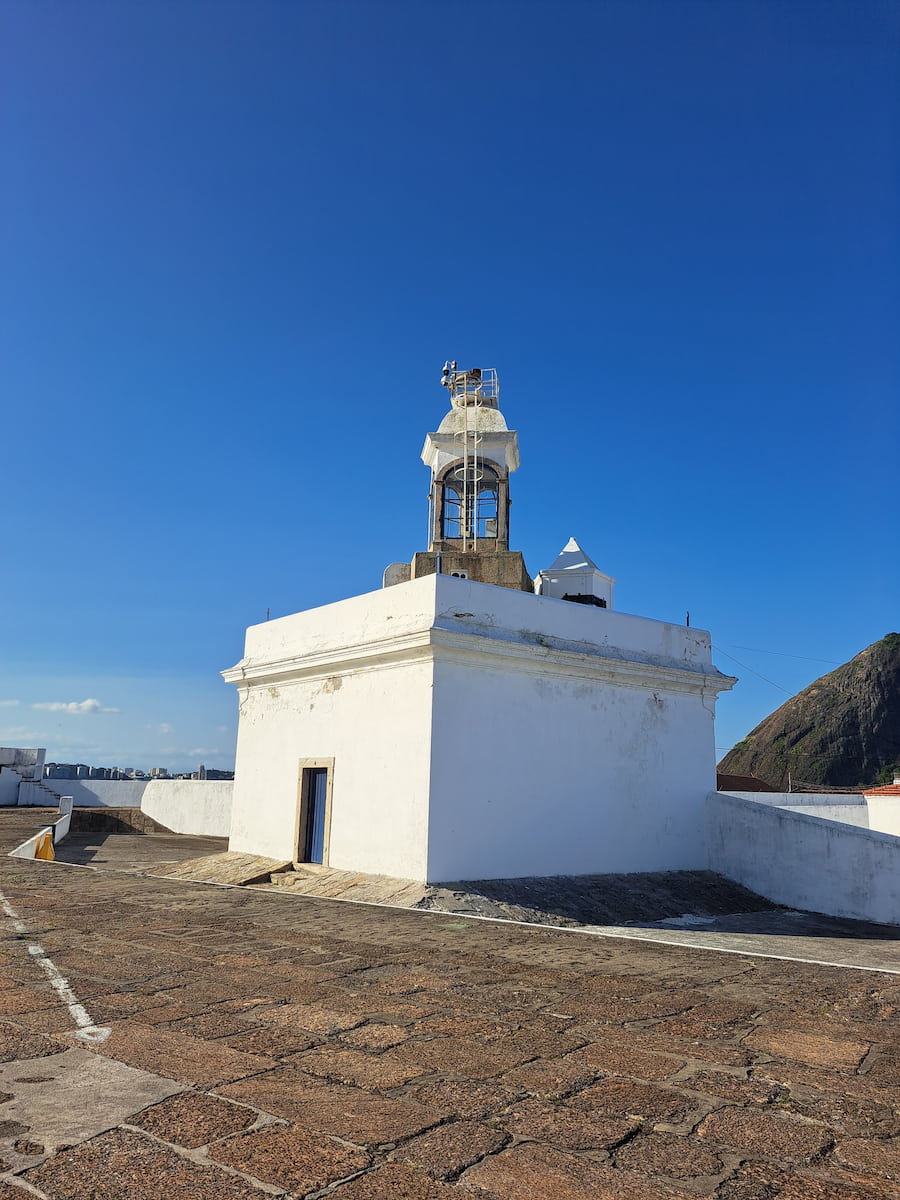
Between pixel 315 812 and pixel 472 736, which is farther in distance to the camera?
pixel 315 812

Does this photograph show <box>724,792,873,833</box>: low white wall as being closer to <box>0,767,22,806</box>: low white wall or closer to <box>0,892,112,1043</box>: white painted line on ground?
<box>0,892,112,1043</box>: white painted line on ground

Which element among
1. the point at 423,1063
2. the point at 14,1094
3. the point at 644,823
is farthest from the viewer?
the point at 644,823

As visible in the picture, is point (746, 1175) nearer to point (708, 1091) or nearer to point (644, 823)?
point (708, 1091)

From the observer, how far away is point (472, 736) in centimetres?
1003

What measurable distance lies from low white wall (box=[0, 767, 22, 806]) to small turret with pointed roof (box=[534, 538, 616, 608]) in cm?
1764

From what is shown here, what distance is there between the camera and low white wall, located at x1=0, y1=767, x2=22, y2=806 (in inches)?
1005

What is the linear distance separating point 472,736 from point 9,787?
20.8m

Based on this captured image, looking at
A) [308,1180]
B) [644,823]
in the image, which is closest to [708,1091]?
[308,1180]

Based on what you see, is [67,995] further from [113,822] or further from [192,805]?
[113,822]

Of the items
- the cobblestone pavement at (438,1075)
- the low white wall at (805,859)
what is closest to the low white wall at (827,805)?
the low white wall at (805,859)

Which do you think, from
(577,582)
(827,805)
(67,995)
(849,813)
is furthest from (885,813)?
(67,995)

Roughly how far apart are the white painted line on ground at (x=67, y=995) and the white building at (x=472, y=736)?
14.3 ft

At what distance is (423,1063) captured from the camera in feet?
11.8

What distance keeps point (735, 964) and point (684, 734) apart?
264 inches
